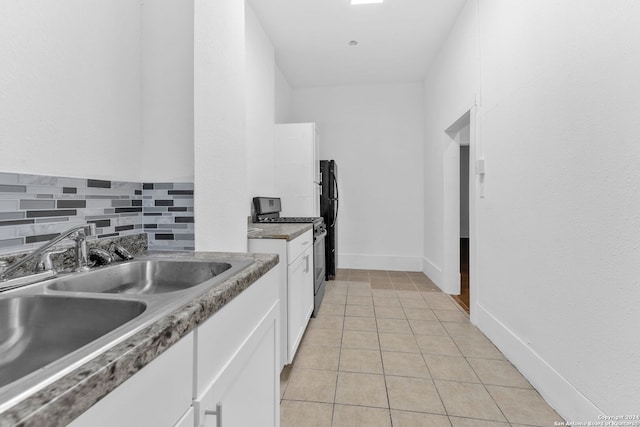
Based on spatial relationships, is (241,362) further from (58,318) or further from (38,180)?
(38,180)

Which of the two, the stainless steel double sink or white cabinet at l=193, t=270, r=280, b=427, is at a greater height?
the stainless steel double sink

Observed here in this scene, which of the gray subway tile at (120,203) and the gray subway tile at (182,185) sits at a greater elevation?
the gray subway tile at (182,185)

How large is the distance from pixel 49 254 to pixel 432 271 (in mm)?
4061

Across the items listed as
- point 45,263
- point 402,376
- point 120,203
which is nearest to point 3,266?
point 45,263

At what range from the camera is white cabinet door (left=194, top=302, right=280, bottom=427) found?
0.69 meters

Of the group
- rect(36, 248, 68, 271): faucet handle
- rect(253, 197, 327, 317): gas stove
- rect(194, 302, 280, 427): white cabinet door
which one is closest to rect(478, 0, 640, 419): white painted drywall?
rect(194, 302, 280, 427): white cabinet door

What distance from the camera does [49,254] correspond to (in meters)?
0.92

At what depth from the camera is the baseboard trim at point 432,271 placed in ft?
12.7

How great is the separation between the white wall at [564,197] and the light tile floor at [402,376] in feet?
0.60

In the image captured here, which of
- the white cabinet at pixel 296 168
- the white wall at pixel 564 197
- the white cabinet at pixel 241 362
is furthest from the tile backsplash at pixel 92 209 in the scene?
the white cabinet at pixel 296 168

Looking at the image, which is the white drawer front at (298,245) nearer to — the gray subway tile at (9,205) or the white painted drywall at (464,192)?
the gray subway tile at (9,205)

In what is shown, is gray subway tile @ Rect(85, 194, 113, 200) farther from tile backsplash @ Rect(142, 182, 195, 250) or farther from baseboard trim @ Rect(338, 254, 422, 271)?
baseboard trim @ Rect(338, 254, 422, 271)

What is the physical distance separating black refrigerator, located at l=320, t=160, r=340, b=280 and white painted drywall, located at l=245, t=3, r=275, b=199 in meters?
0.83

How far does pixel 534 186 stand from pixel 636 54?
0.80 m
